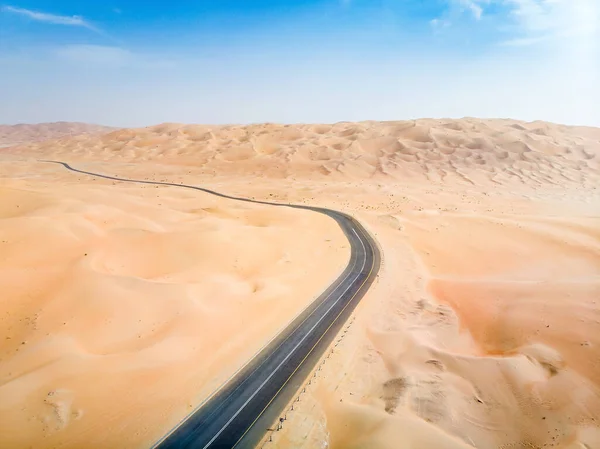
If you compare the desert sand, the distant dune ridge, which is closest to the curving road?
the desert sand

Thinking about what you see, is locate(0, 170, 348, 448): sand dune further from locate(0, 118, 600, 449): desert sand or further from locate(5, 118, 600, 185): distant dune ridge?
locate(5, 118, 600, 185): distant dune ridge

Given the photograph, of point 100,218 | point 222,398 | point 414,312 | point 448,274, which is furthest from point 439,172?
point 222,398

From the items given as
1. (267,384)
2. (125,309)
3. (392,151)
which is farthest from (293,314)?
(392,151)

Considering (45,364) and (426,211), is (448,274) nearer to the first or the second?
(426,211)

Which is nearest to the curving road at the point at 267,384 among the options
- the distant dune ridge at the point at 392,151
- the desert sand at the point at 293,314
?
the desert sand at the point at 293,314

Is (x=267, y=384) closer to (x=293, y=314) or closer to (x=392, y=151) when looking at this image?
(x=293, y=314)

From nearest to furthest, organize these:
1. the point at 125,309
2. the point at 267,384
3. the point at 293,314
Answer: the point at 267,384 → the point at 125,309 → the point at 293,314

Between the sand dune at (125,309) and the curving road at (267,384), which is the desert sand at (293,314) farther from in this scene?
the curving road at (267,384)
